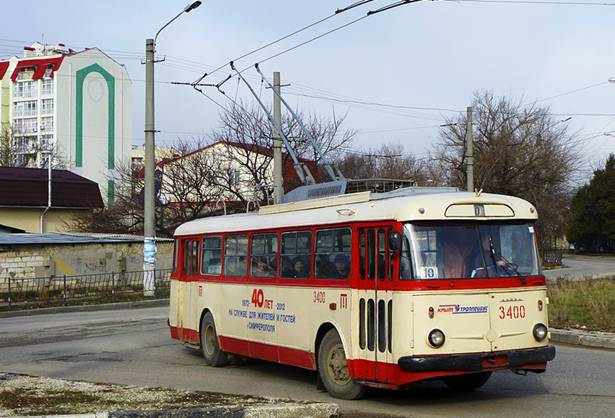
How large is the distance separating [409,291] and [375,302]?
0.62 metres

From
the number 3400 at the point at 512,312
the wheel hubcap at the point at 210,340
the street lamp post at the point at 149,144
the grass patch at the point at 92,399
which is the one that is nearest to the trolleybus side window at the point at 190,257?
the wheel hubcap at the point at 210,340

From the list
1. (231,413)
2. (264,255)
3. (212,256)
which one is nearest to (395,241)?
(231,413)

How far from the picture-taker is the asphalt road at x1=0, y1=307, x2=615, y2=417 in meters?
9.65

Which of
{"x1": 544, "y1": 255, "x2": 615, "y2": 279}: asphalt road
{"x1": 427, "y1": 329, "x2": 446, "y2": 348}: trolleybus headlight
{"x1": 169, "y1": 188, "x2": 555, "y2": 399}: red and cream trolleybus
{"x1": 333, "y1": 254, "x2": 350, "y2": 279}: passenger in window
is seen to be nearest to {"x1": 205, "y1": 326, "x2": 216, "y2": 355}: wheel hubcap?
{"x1": 169, "y1": 188, "x2": 555, "y2": 399}: red and cream trolleybus

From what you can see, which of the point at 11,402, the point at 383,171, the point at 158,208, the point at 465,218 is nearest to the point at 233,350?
the point at 11,402

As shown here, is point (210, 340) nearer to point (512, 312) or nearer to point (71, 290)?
point (512, 312)

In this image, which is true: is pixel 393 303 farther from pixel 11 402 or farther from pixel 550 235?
pixel 550 235

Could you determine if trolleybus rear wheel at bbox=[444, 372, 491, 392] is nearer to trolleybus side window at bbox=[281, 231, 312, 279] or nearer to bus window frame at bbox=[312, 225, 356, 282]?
bus window frame at bbox=[312, 225, 356, 282]

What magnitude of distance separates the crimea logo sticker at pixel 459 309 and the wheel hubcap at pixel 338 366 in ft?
5.22

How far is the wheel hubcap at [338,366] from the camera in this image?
34.1 feet

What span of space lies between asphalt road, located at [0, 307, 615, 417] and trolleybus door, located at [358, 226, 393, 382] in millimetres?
562

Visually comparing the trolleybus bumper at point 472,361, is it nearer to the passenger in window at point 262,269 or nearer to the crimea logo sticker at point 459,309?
the crimea logo sticker at point 459,309

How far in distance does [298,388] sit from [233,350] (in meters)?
2.13

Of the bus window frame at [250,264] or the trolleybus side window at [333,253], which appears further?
the bus window frame at [250,264]
